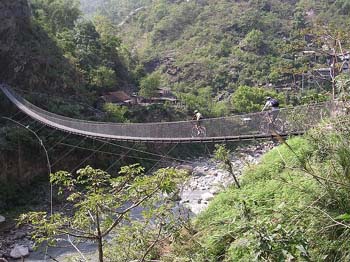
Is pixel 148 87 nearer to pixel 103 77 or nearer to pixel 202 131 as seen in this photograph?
pixel 103 77

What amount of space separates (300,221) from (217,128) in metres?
4.22

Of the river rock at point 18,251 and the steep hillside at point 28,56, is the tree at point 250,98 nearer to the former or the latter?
the steep hillside at point 28,56

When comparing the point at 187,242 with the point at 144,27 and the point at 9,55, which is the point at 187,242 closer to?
the point at 9,55

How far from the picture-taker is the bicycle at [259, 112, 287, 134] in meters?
5.07

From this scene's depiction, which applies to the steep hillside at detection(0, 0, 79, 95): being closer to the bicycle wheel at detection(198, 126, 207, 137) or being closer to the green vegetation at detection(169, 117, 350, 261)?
the bicycle wheel at detection(198, 126, 207, 137)

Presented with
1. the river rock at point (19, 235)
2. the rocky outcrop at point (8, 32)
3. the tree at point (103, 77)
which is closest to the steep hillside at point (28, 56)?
the rocky outcrop at point (8, 32)

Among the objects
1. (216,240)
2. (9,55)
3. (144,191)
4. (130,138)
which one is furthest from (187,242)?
(9,55)

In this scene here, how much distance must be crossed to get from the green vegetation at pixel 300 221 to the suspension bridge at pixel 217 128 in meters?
0.62

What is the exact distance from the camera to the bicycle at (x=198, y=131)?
6.48 m

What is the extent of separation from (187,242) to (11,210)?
29.2 ft

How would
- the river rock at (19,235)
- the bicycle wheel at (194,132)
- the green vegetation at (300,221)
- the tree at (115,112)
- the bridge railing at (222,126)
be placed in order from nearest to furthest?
the green vegetation at (300,221) < the bridge railing at (222,126) < the bicycle wheel at (194,132) < the river rock at (19,235) < the tree at (115,112)

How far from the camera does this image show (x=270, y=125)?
5.20 metres

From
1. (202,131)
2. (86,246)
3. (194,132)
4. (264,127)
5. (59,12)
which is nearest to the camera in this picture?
(264,127)

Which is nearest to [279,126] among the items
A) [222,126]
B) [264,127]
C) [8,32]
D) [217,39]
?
[264,127]
